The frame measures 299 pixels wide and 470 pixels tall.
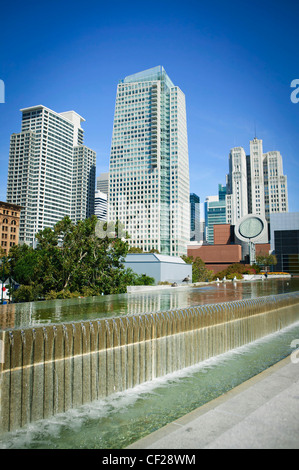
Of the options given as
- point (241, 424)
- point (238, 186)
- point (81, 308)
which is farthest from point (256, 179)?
point (241, 424)

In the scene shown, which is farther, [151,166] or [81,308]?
[151,166]

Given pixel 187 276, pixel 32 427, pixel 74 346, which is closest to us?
pixel 32 427

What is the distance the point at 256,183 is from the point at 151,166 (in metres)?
68.1

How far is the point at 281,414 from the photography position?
5.20 m

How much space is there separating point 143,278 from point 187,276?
16139 mm

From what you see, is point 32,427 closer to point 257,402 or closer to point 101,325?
point 101,325

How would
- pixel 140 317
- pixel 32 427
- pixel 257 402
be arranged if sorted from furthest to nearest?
pixel 140 317, pixel 32 427, pixel 257 402

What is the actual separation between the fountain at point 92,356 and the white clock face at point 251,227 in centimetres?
11054

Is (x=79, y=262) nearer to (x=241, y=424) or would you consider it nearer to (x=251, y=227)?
(x=241, y=424)

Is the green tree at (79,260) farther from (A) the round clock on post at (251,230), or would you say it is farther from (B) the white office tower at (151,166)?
(B) the white office tower at (151,166)

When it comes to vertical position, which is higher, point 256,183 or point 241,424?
point 256,183

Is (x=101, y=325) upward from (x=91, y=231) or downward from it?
downward

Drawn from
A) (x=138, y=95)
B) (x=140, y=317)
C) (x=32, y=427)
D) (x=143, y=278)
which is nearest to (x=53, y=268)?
(x=143, y=278)

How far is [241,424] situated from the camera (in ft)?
15.9
